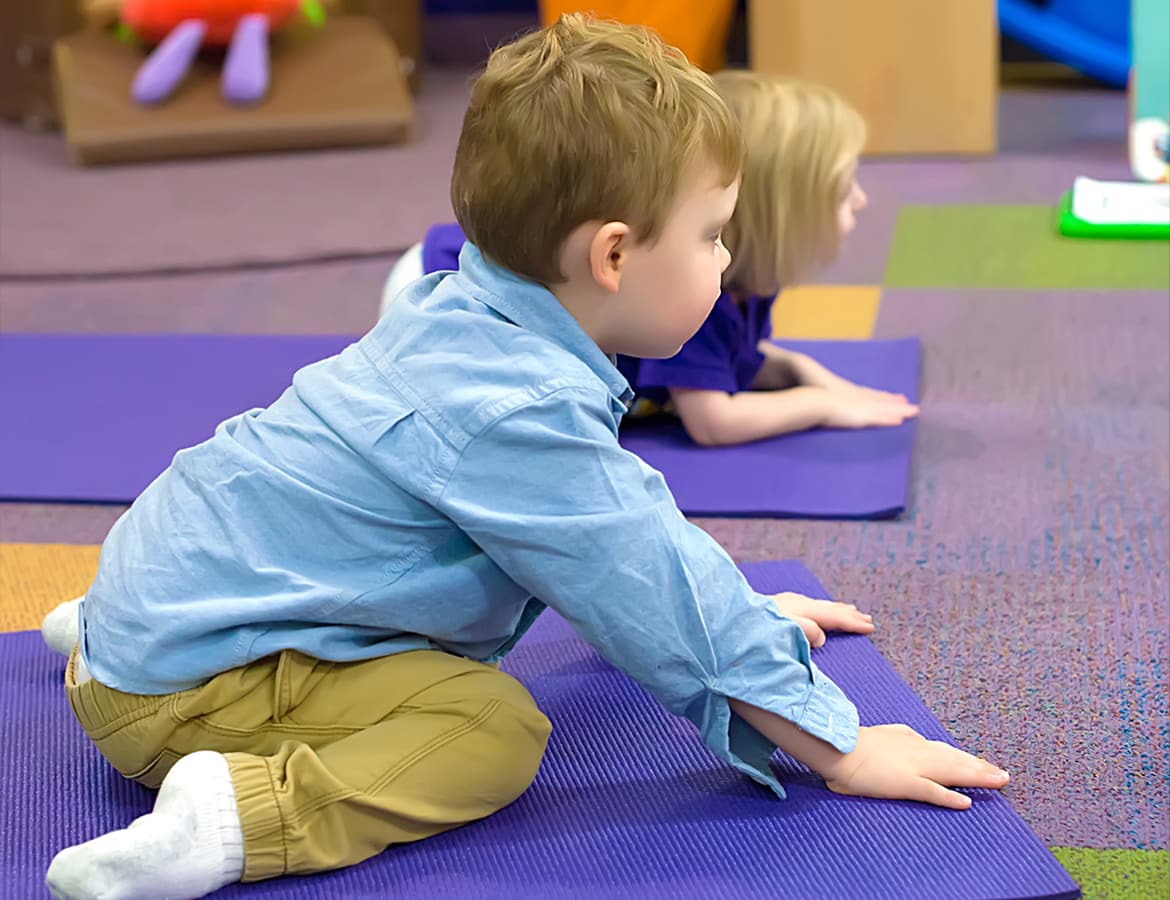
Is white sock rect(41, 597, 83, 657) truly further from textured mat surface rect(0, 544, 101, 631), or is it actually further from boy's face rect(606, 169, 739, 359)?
boy's face rect(606, 169, 739, 359)

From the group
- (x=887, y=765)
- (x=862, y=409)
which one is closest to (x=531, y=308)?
(x=887, y=765)

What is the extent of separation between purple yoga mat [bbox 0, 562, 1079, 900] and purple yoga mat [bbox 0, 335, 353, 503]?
1.84ft

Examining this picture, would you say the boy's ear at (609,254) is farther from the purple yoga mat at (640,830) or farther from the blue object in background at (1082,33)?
the blue object in background at (1082,33)

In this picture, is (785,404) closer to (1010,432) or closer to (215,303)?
(1010,432)

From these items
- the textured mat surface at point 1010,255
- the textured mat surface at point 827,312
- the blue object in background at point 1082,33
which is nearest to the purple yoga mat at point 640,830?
the textured mat surface at point 827,312

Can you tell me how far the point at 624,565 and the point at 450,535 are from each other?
0.12 metres

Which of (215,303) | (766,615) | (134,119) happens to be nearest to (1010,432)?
(766,615)

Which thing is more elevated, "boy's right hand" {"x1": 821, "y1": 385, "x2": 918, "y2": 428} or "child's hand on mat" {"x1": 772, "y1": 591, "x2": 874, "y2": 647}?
"child's hand on mat" {"x1": 772, "y1": 591, "x2": 874, "y2": 647}

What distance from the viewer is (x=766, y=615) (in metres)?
0.99

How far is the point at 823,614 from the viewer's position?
1.23m

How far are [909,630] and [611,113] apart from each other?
0.58 metres

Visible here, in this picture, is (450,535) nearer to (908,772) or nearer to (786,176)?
(908,772)

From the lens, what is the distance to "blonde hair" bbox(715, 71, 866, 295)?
158cm

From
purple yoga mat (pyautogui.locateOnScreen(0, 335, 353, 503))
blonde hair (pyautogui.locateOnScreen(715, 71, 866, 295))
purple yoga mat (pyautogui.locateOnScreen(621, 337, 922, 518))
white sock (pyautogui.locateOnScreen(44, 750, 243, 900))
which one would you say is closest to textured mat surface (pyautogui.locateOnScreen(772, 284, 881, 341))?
purple yoga mat (pyautogui.locateOnScreen(621, 337, 922, 518))
